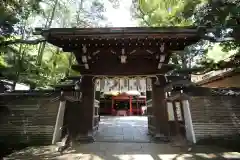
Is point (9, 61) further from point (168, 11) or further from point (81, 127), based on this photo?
point (168, 11)

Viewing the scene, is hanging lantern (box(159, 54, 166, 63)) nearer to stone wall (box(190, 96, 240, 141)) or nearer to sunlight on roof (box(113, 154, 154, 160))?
stone wall (box(190, 96, 240, 141))

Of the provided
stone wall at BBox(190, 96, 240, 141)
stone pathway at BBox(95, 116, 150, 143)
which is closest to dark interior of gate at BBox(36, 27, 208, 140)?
stone pathway at BBox(95, 116, 150, 143)

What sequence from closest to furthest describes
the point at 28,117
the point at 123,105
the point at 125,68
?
1. the point at 28,117
2. the point at 125,68
3. the point at 123,105

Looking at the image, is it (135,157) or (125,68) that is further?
(125,68)

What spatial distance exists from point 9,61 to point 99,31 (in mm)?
6233

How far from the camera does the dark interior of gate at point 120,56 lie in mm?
6613

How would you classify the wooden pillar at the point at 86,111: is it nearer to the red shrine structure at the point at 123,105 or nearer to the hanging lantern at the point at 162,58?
the hanging lantern at the point at 162,58

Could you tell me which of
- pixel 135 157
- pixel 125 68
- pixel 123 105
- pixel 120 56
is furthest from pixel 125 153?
pixel 123 105

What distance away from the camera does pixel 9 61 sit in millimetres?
10289

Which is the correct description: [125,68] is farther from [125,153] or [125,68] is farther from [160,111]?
[125,153]

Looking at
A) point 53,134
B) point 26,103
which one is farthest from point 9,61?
point 53,134

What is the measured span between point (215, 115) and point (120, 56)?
4.14 meters

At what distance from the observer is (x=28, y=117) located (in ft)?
24.2

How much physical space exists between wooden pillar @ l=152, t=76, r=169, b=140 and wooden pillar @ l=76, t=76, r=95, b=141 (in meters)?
2.46
